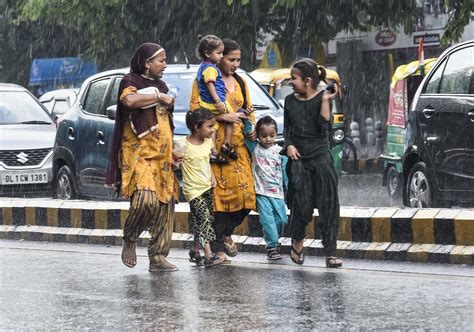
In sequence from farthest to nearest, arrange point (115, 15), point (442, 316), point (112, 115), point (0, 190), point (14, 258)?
1. point (115, 15)
2. point (0, 190)
3. point (112, 115)
4. point (14, 258)
5. point (442, 316)

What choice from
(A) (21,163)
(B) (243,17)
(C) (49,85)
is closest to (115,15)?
(B) (243,17)

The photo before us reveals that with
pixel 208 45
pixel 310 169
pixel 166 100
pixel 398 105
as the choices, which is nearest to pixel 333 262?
pixel 310 169

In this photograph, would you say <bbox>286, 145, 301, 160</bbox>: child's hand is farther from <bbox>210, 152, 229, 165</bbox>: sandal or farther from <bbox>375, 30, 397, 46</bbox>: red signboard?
<bbox>375, 30, 397, 46</bbox>: red signboard

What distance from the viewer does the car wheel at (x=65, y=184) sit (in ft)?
56.0

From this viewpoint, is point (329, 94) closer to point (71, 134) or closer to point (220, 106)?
point (220, 106)

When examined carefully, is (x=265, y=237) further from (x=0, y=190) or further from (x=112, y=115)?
(x=0, y=190)

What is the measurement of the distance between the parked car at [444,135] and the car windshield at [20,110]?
25.0 feet

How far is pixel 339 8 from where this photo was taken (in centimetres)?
3206

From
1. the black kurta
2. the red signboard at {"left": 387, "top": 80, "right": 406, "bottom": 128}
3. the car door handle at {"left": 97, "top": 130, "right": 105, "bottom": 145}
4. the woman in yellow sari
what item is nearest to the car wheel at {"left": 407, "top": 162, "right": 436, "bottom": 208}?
the black kurta

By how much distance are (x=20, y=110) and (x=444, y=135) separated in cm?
869

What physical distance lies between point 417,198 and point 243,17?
65.2 feet

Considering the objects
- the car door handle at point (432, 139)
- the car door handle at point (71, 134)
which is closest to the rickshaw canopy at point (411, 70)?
the car door handle at point (71, 134)

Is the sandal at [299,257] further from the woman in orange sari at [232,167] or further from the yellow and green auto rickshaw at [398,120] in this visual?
the yellow and green auto rickshaw at [398,120]

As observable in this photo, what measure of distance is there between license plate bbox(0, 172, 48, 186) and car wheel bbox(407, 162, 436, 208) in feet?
21.1
